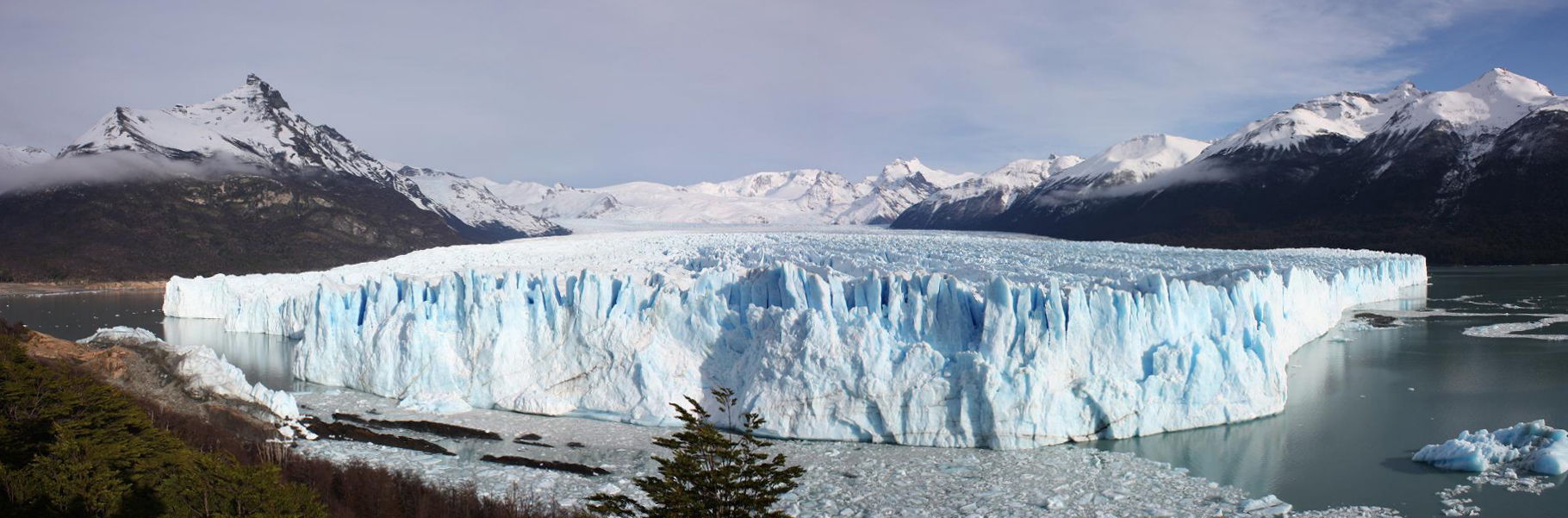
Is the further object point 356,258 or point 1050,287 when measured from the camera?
point 356,258

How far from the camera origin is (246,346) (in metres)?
26.5

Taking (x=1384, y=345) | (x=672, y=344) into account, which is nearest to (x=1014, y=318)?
(x=672, y=344)

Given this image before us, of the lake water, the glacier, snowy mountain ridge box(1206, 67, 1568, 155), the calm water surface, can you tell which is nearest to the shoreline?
the lake water

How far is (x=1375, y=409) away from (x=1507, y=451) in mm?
4087

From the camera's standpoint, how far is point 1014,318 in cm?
1367

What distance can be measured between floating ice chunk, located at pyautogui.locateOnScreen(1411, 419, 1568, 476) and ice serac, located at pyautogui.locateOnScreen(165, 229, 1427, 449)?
2.74m

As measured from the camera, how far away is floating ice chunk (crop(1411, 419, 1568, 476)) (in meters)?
11.3

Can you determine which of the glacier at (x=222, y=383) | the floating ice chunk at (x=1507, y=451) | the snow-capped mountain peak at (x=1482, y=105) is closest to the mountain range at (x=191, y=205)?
the glacier at (x=222, y=383)

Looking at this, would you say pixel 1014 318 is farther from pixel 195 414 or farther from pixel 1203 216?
pixel 1203 216

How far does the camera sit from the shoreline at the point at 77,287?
49.7 meters

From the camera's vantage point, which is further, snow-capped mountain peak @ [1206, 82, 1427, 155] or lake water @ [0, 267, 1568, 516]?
snow-capped mountain peak @ [1206, 82, 1427, 155]

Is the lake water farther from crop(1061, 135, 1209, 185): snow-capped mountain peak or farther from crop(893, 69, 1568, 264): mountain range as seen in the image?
crop(1061, 135, 1209, 185): snow-capped mountain peak

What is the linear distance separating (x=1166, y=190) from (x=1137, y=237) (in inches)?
664

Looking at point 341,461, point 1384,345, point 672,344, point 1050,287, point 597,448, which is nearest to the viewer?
point 341,461
